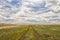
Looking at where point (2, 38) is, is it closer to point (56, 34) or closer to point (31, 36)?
point (31, 36)

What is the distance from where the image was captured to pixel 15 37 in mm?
17562

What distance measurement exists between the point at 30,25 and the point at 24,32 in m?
1.16

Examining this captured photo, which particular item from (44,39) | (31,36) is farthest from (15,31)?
(44,39)

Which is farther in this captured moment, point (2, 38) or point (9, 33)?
point (9, 33)

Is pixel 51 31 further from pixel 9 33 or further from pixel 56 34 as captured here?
pixel 9 33

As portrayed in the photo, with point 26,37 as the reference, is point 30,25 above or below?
above

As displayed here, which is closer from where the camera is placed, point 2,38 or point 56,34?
point 2,38

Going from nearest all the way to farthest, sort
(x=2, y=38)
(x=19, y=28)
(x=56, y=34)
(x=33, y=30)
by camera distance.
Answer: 1. (x=2, y=38)
2. (x=56, y=34)
3. (x=33, y=30)
4. (x=19, y=28)

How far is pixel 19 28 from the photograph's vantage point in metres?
20.7

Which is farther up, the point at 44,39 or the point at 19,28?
the point at 19,28

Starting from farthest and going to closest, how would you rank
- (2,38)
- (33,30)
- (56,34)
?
(33,30) → (56,34) → (2,38)

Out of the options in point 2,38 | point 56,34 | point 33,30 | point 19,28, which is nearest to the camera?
point 2,38

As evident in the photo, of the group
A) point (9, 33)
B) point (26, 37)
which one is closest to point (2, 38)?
point (9, 33)

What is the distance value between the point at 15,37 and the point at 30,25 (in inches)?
130
